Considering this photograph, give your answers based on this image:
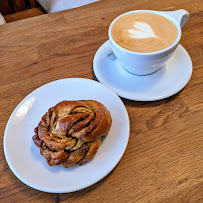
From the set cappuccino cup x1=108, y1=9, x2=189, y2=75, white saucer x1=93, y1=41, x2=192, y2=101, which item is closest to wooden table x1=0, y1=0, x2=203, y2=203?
white saucer x1=93, y1=41, x2=192, y2=101

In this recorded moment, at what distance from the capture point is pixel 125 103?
73 cm

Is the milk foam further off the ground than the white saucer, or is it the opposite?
the milk foam

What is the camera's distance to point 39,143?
A: 0.57 metres

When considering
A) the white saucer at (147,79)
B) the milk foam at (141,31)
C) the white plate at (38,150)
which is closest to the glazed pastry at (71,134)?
the white plate at (38,150)

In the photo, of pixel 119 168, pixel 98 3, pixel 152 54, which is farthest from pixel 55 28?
pixel 119 168

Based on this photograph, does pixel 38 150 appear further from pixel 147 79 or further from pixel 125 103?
pixel 147 79

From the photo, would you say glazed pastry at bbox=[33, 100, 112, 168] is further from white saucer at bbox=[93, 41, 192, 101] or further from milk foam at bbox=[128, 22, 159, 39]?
milk foam at bbox=[128, 22, 159, 39]

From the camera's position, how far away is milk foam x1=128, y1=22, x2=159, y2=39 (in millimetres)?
716

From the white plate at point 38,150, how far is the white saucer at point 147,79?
0.21ft

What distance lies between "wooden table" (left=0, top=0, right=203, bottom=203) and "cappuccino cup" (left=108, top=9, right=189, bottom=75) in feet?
0.44

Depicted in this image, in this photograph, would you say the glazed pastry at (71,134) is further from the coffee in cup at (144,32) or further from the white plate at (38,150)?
the coffee in cup at (144,32)

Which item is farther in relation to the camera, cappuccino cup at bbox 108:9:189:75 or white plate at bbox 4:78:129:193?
cappuccino cup at bbox 108:9:189:75

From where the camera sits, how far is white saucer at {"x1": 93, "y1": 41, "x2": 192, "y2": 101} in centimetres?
71

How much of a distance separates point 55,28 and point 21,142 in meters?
0.61
